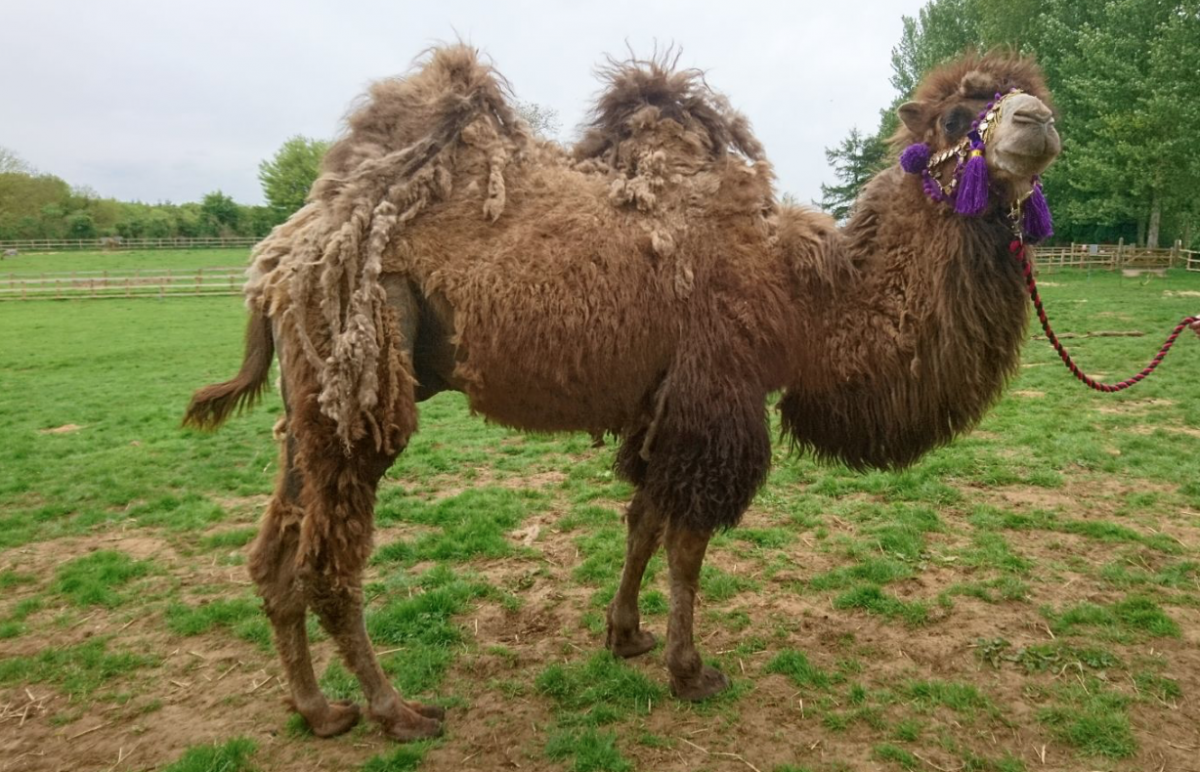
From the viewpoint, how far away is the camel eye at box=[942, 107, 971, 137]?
3.45 meters

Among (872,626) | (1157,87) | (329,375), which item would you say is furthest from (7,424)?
(1157,87)

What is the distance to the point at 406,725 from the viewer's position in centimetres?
348

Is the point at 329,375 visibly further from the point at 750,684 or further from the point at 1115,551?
the point at 1115,551

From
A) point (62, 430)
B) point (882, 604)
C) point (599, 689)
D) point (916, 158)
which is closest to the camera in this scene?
point (916, 158)

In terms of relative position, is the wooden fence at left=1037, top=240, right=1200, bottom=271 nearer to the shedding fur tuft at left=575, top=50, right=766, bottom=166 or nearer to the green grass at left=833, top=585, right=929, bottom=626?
the green grass at left=833, top=585, right=929, bottom=626

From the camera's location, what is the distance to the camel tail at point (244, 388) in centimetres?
359

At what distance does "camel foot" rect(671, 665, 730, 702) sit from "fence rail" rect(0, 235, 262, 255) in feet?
185

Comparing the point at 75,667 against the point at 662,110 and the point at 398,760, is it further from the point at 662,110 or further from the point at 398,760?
the point at 662,110

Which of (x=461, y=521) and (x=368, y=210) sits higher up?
(x=368, y=210)

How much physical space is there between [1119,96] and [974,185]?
34597 mm

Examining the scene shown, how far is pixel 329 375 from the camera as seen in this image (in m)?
3.08

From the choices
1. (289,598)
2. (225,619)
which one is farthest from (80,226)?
(289,598)

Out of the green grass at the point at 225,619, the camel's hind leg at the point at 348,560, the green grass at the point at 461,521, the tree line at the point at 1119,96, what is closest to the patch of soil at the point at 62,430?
the green grass at the point at 461,521

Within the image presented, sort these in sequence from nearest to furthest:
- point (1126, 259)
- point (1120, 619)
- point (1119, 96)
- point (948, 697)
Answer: point (948, 697) → point (1120, 619) → point (1119, 96) → point (1126, 259)
